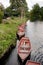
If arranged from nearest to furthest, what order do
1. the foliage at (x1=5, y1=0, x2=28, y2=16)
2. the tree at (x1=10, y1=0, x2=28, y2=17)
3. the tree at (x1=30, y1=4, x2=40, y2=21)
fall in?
the foliage at (x1=5, y1=0, x2=28, y2=16), the tree at (x1=10, y1=0, x2=28, y2=17), the tree at (x1=30, y1=4, x2=40, y2=21)

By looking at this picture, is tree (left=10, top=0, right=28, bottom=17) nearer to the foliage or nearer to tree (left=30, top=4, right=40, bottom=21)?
the foliage

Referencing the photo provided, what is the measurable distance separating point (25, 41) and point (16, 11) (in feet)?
171

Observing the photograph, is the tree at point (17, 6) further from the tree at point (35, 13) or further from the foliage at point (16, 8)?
the tree at point (35, 13)

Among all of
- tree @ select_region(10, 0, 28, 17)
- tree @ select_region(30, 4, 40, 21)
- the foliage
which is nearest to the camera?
the foliage

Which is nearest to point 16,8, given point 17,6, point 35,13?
point 17,6

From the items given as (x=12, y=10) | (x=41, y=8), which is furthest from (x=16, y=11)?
(x=41, y=8)

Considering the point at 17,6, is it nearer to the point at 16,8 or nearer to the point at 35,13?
the point at 16,8

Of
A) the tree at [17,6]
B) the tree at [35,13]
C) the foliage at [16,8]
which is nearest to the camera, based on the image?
the foliage at [16,8]

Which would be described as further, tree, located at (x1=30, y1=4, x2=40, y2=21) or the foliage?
tree, located at (x1=30, y1=4, x2=40, y2=21)

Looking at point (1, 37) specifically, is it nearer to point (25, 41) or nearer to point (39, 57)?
point (25, 41)

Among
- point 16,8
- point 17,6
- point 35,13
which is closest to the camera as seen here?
point 16,8

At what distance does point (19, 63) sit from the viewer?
79.3ft

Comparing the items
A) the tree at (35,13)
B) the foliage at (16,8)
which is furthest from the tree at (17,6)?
the tree at (35,13)

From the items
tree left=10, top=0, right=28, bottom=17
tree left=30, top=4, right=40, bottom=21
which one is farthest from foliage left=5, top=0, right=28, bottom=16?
tree left=30, top=4, right=40, bottom=21
